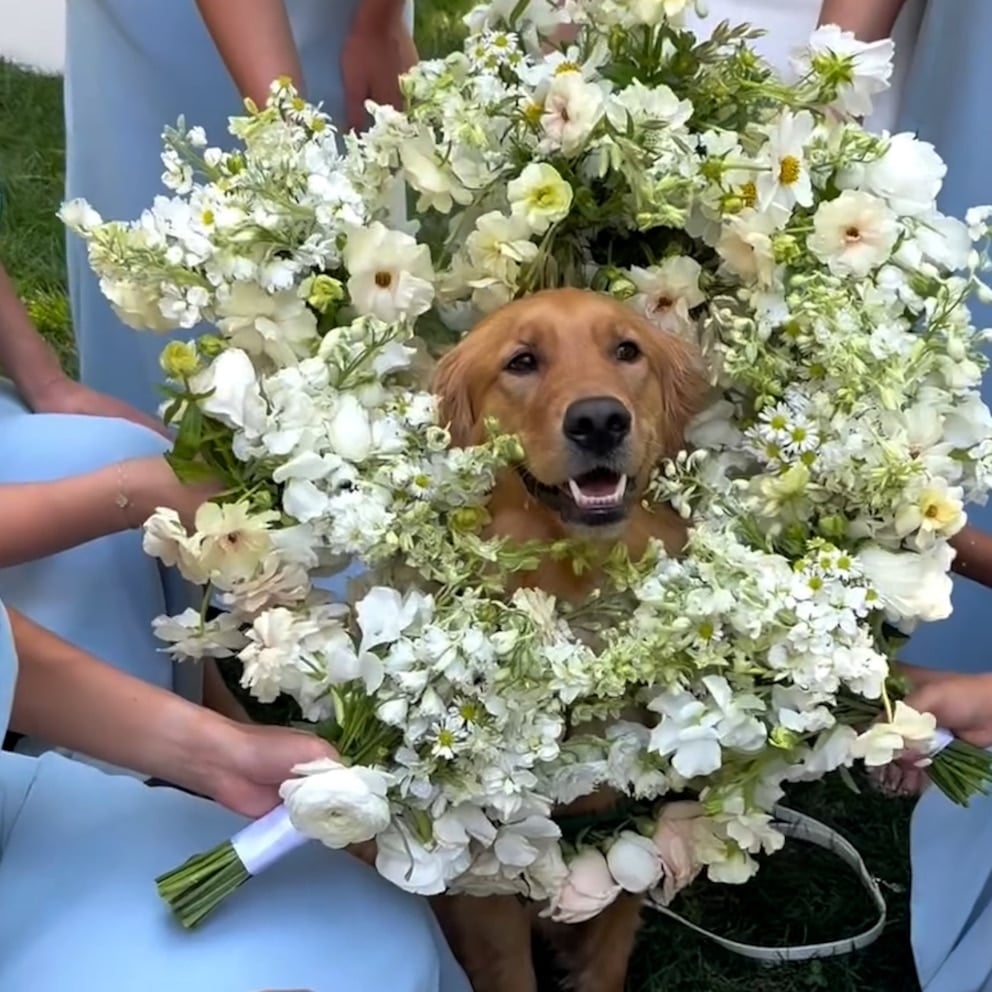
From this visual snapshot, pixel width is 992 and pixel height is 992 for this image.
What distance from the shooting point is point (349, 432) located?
134 cm

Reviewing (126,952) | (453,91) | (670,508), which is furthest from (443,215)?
(126,952)

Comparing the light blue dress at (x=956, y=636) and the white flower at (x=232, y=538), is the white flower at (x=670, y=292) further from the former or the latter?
the light blue dress at (x=956, y=636)

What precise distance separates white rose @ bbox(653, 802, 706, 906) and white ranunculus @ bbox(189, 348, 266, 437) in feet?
2.09

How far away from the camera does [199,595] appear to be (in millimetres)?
2061

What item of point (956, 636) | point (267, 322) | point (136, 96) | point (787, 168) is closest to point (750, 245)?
point (787, 168)

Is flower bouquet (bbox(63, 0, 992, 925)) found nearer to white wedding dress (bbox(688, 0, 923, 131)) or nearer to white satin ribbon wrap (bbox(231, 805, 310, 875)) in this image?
white satin ribbon wrap (bbox(231, 805, 310, 875))

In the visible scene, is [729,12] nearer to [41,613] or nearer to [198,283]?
[198,283]

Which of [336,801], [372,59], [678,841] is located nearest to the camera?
[336,801]

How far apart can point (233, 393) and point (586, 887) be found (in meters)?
0.67

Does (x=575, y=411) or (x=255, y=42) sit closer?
(x=575, y=411)

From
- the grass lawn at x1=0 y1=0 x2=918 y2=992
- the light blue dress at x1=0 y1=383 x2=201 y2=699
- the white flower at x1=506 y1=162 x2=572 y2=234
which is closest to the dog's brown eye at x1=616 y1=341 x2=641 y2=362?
the white flower at x1=506 y1=162 x2=572 y2=234

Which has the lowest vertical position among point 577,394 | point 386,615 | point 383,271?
point 386,615

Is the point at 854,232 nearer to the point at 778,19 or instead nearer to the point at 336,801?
the point at 336,801

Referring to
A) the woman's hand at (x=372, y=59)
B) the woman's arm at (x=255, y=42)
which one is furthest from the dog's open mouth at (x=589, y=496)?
the woman's hand at (x=372, y=59)
